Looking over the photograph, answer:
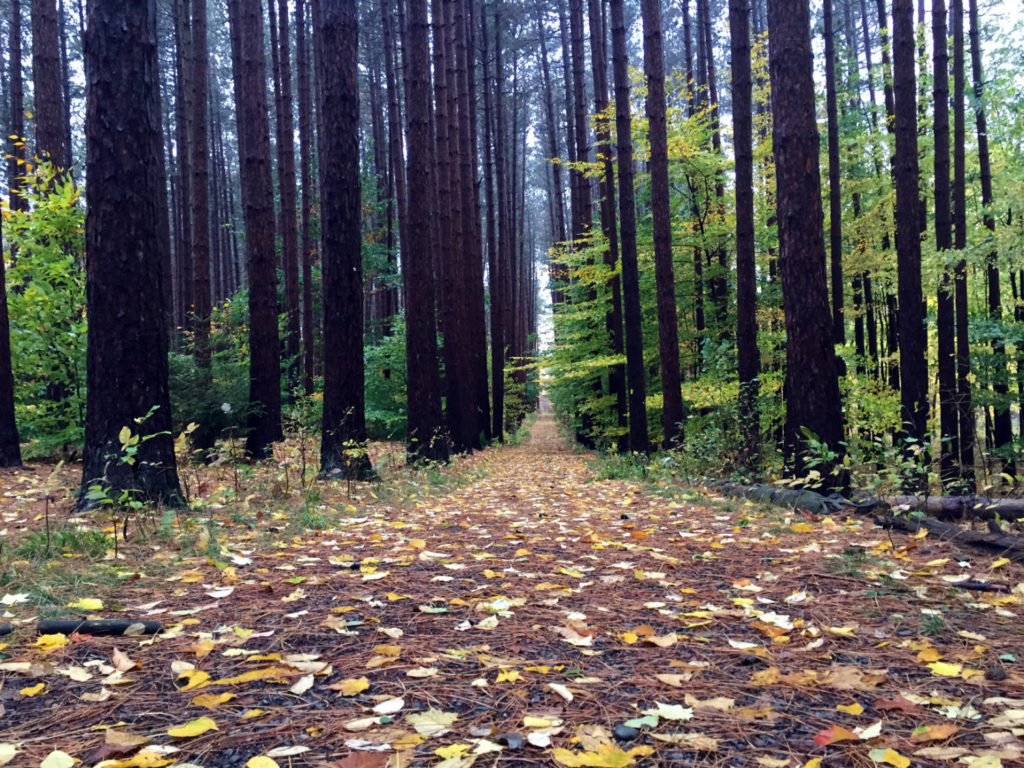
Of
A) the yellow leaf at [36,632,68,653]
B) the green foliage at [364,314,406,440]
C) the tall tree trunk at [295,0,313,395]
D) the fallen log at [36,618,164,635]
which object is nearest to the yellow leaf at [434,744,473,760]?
the fallen log at [36,618,164,635]

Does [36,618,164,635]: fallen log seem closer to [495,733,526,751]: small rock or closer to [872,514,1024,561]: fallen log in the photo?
[495,733,526,751]: small rock

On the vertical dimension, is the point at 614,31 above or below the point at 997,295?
above

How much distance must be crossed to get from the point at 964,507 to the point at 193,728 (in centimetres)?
537

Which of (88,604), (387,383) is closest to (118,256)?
(88,604)

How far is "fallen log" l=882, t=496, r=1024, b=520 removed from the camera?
473 cm

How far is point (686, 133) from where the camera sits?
1362 centimetres

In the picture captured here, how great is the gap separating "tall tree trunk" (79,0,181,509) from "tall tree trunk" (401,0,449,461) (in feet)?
19.5

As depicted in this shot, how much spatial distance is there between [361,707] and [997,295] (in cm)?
1634

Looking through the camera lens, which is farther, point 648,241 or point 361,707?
point 648,241

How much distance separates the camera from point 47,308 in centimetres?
859

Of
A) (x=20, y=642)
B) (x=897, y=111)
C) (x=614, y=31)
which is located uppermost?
(x=614, y=31)

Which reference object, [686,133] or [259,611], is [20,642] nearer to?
[259,611]

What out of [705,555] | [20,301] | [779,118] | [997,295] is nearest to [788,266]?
[779,118]

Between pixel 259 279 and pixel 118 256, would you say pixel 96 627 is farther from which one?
pixel 259 279
